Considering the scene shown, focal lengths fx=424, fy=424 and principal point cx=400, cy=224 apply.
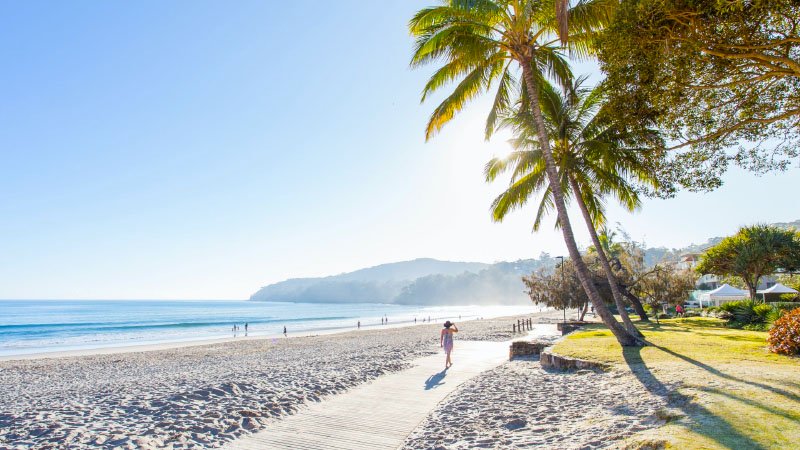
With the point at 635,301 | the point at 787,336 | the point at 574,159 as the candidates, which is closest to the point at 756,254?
the point at 635,301

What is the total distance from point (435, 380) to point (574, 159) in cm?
929

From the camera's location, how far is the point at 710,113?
27.7 feet

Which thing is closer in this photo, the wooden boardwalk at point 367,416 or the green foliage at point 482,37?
the wooden boardwalk at point 367,416

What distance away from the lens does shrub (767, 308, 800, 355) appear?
337 inches

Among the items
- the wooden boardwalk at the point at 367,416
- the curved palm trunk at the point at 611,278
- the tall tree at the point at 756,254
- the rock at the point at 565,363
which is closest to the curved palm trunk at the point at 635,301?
the curved palm trunk at the point at 611,278

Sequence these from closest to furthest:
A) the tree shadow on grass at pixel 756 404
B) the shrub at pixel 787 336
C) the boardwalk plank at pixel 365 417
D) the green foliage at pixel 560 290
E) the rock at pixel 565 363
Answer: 1. the tree shadow on grass at pixel 756 404
2. the boardwalk plank at pixel 365 417
3. the shrub at pixel 787 336
4. the rock at pixel 565 363
5. the green foliage at pixel 560 290

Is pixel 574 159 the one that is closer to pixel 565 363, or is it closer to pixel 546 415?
pixel 565 363

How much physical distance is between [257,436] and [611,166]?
1288cm

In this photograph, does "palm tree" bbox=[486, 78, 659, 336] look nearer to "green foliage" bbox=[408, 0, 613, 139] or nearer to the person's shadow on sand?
"green foliage" bbox=[408, 0, 613, 139]

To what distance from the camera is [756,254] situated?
27047 mm

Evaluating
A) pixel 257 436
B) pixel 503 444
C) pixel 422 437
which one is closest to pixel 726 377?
pixel 503 444

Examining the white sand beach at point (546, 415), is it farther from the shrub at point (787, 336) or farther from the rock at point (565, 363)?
the shrub at point (787, 336)

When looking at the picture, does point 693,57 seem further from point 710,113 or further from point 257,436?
point 257,436

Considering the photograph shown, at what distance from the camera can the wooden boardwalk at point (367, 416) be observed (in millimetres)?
6043
